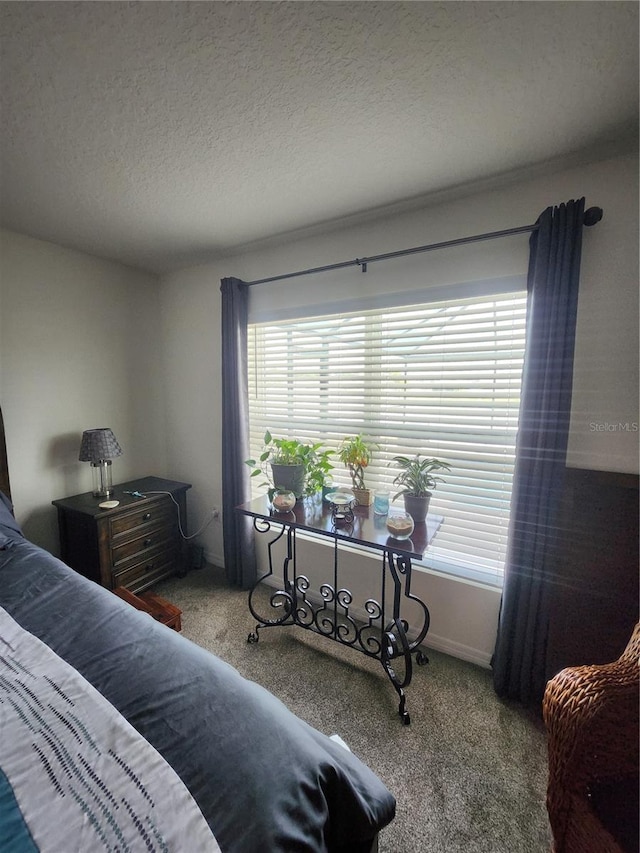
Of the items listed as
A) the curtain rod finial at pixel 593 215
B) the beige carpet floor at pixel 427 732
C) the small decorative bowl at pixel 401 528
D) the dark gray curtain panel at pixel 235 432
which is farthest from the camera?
the dark gray curtain panel at pixel 235 432

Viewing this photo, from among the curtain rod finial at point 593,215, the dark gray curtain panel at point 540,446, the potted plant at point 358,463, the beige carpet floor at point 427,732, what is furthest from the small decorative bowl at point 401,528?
the curtain rod finial at point 593,215

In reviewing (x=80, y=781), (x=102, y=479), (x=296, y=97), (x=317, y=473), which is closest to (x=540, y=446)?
(x=317, y=473)

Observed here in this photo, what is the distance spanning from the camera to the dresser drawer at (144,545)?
6.88 feet

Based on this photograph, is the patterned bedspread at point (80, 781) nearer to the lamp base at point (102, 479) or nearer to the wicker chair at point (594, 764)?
the wicker chair at point (594, 764)

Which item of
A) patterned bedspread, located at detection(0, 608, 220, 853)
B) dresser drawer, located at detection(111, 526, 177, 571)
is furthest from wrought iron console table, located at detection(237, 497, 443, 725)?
patterned bedspread, located at detection(0, 608, 220, 853)

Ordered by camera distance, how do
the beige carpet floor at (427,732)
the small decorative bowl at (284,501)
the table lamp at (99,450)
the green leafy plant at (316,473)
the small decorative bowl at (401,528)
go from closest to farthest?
the beige carpet floor at (427,732) < the small decorative bowl at (401,528) < the small decorative bowl at (284,501) < the green leafy plant at (316,473) < the table lamp at (99,450)

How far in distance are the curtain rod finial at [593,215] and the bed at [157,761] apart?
204 cm

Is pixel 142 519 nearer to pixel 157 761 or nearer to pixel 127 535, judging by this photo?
pixel 127 535

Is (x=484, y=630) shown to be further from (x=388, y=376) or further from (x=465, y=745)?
(x=388, y=376)

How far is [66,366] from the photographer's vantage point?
7.36ft

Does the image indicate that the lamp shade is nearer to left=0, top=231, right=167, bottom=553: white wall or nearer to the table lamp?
the table lamp

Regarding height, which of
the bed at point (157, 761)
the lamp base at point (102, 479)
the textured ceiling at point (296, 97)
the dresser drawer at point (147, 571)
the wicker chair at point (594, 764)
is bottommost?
the dresser drawer at point (147, 571)

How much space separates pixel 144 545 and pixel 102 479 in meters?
0.57

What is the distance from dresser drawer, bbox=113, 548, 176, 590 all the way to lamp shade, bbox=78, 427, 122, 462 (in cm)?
76
